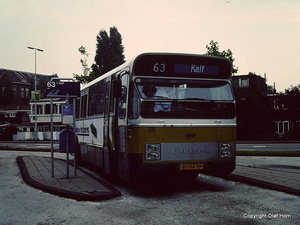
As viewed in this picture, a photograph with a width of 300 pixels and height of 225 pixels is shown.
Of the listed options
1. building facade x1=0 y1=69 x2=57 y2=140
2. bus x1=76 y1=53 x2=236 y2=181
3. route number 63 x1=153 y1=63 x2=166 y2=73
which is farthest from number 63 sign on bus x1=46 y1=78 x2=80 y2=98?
building facade x1=0 y1=69 x2=57 y2=140

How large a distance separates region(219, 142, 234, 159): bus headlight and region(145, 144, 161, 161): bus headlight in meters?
1.45

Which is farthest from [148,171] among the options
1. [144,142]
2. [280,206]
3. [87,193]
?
[280,206]

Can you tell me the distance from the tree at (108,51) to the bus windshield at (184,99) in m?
56.1

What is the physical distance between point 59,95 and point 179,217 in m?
5.94

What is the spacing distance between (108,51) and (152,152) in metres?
59.5

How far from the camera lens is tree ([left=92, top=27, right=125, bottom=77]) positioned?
66.1m

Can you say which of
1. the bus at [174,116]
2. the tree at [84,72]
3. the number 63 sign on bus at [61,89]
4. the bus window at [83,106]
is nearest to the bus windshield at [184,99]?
the bus at [174,116]

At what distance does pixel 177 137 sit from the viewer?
9.17 metres

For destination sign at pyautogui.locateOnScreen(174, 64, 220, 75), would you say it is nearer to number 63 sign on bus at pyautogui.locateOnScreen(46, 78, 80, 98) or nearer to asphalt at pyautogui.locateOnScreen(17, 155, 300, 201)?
asphalt at pyautogui.locateOnScreen(17, 155, 300, 201)

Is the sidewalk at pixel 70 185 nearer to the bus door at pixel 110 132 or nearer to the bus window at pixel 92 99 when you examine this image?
the bus door at pixel 110 132

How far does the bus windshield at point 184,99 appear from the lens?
→ 359 inches

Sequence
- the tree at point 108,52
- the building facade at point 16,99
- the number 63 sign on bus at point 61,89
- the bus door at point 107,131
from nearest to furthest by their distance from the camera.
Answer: the bus door at point 107,131, the number 63 sign on bus at point 61,89, the tree at point 108,52, the building facade at point 16,99

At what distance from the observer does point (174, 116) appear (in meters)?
9.17

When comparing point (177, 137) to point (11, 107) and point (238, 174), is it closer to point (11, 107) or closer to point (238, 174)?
point (238, 174)
